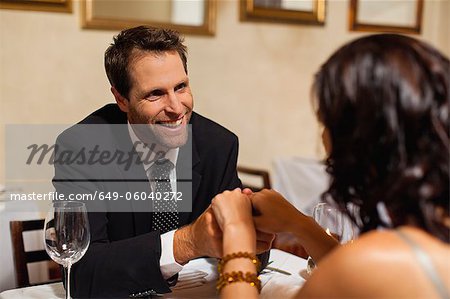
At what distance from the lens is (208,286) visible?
1719mm

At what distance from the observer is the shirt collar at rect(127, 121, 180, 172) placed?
82.7 inches

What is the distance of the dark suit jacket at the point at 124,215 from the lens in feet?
5.53

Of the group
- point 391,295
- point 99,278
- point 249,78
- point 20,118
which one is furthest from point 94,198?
point 249,78

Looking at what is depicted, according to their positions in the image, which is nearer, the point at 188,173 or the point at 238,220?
the point at 238,220

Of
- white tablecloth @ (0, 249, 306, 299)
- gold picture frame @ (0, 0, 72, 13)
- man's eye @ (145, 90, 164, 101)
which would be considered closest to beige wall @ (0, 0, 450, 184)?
gold picture frame @ (0, 0, 72, 13)

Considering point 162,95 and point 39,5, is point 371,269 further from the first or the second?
point 39,5

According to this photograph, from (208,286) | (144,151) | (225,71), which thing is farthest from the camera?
(225,71)

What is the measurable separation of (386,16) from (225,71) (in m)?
1.45

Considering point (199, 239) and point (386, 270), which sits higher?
point (386, 270)

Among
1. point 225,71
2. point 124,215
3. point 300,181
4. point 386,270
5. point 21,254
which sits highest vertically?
point 225,71

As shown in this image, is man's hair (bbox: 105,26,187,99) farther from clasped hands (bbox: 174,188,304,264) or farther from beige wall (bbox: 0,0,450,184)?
beige wall (bbox: 0,0,450,184)

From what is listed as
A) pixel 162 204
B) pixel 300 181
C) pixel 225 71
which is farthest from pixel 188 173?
pixel 300 181

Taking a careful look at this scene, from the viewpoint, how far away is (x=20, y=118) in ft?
12.3

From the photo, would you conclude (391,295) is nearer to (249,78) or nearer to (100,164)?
(100,164)
